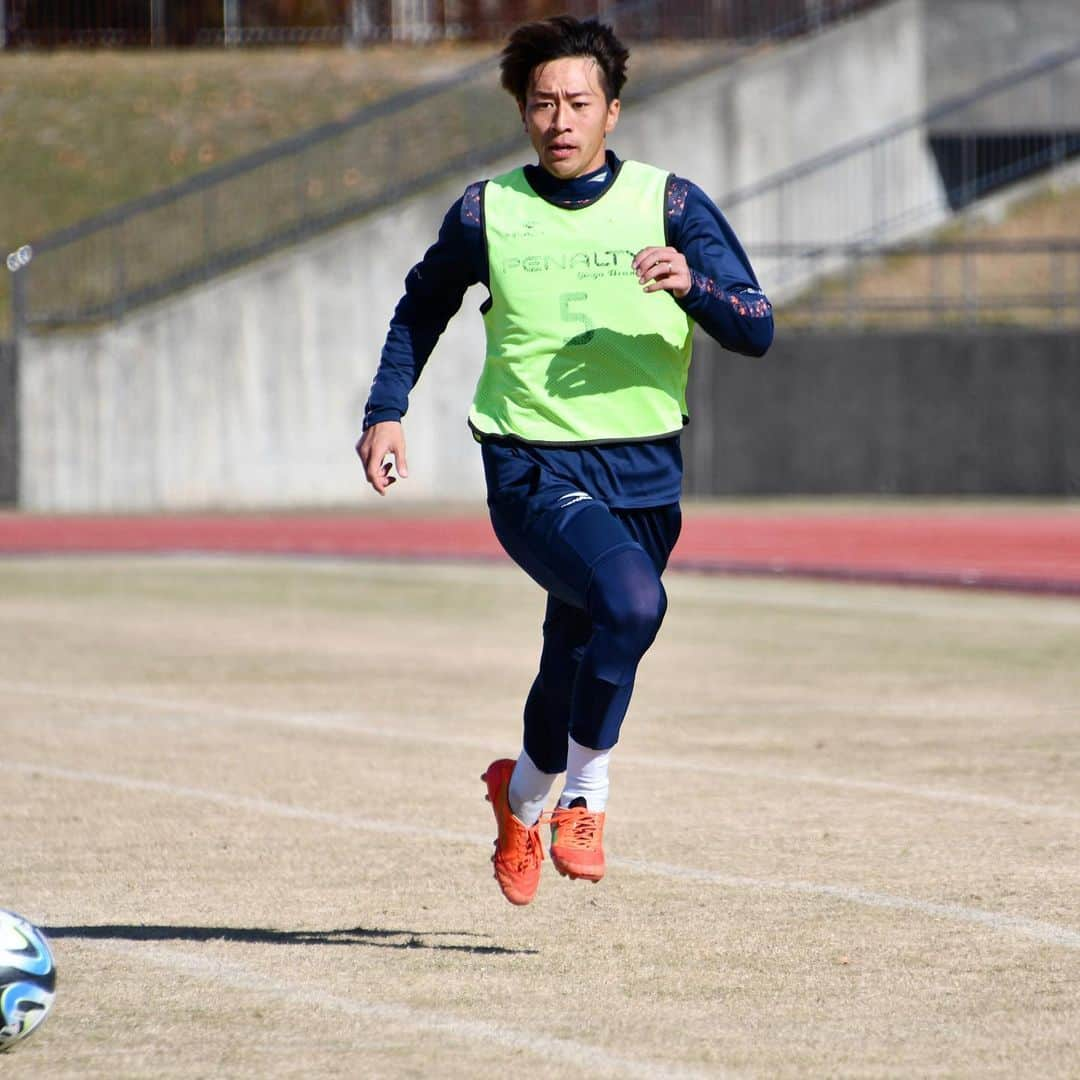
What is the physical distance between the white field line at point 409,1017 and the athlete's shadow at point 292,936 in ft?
0.44

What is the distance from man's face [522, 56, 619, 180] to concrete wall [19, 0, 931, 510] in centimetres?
2396

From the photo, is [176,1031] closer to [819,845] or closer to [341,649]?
[819,845]

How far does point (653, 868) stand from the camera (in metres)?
7.56

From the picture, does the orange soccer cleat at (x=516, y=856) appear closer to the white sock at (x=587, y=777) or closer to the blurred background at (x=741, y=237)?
the white sock at (x=587, y=777)

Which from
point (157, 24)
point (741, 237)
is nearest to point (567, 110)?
point (741, 237)

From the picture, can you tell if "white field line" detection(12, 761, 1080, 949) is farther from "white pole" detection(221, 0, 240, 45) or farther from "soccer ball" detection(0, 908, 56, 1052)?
"white pole" detection(221, 0, 240, 45)

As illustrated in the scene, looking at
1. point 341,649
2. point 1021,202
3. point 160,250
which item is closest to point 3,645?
point 341,649

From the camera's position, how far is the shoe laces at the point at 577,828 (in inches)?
252

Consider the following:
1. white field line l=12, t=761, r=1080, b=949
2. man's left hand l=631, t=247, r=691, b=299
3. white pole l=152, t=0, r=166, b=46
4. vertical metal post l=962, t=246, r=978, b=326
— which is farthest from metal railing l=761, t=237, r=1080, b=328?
man's left hand l=631, t=247, r=691, b=299

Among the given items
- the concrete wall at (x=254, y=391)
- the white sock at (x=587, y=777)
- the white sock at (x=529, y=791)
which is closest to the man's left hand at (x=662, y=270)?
the white sock at (x=587, y=777)

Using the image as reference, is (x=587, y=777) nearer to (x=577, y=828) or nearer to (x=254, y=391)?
(x=577, y=828)

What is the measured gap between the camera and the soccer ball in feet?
17.3

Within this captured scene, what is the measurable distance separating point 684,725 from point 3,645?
5.19m

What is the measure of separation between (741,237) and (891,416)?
3800 mm
